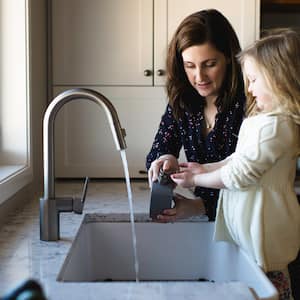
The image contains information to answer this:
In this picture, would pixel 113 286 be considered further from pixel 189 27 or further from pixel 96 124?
pixel 96 124

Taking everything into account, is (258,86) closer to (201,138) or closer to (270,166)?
(270,166)

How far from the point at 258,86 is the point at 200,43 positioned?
293 mm

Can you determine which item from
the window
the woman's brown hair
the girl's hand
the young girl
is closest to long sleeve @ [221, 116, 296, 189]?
the young girl

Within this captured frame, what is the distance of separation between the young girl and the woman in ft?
0.68

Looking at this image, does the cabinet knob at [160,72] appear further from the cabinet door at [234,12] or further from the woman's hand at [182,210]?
the woman's hand at [182,210]

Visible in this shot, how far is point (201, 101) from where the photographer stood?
141 centimetres

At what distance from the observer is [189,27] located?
4.26 feet

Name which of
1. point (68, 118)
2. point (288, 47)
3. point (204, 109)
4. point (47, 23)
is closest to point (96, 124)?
point (68, 118)

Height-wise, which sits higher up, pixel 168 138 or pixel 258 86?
pixel 258 86

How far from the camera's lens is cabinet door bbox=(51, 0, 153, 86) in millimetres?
1997

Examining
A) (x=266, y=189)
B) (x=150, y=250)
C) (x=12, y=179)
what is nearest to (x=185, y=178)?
(x=266, y=189)

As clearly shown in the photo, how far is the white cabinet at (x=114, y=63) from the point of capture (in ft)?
6.56

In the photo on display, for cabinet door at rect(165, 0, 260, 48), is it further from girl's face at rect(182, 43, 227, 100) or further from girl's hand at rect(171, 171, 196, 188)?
girl's hand at rect(171, 171, 196, 188)

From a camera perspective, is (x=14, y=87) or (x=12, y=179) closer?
(x=12, y=179)
